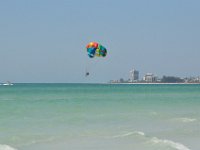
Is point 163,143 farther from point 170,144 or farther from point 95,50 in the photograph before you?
point 95,50

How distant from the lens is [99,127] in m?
18.1

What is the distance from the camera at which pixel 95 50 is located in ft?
80.2

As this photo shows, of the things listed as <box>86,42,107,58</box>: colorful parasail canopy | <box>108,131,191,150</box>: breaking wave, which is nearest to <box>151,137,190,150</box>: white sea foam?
<box>108,131,191,150</box>: breaking wave

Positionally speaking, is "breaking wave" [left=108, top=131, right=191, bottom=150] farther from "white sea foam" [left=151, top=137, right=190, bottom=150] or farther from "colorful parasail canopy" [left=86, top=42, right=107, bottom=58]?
"colorful parasail canopy" [left=86, top=42, right=107, bottom=58]

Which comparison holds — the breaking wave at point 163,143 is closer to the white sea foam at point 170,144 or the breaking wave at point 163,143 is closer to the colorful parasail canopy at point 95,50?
the white sea foam at point 170,144

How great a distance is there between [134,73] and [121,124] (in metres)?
137

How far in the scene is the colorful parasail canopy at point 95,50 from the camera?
79.6ft

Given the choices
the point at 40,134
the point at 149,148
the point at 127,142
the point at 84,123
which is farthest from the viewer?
the point at 84,123

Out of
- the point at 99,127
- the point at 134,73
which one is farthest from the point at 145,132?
the point at 134,73

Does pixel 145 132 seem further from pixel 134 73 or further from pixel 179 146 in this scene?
pixel 134 73

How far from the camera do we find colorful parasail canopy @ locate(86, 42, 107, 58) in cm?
2427

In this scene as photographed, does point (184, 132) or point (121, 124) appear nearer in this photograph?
point (184, 132)

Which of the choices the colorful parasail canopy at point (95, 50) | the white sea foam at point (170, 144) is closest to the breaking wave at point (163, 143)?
the white sea foam at point (170, 144)

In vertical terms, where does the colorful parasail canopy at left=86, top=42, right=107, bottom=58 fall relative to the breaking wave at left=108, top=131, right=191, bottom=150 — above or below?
above
